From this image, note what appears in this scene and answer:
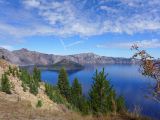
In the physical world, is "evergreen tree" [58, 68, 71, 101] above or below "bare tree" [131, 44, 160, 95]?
below

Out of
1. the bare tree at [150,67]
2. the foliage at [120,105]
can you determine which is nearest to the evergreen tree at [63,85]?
the foliage at [120,105]

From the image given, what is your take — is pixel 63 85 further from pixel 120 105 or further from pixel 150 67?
pixel 150 67

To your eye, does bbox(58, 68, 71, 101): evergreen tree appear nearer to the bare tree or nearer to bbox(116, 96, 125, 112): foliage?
bbox(116, 96, 125, 112): foliage

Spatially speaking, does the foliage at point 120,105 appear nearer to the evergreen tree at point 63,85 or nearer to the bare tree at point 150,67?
the bare tree at point 150,67

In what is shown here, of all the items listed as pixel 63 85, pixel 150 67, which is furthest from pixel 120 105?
pixel 63 85

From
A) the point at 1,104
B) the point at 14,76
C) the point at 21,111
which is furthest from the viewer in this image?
the point at 14,76

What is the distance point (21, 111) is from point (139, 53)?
5.70m

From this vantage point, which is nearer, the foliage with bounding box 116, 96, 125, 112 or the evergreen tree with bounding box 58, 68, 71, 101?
the foliage with bounding box 116, 96, 125, 112

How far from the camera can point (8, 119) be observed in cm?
1052

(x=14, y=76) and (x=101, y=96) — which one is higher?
(x=14, y=76)

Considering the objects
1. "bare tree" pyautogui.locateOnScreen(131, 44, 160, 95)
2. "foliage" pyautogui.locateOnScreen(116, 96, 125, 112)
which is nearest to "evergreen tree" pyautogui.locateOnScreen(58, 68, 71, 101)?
"foliage" pyautogui.locateOnScreen(116, 96, 125, 112)

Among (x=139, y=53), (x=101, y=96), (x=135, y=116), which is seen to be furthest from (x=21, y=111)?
(x=101, y=96)

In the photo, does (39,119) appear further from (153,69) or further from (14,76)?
(14,76)

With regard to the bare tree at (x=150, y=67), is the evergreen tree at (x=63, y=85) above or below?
below
